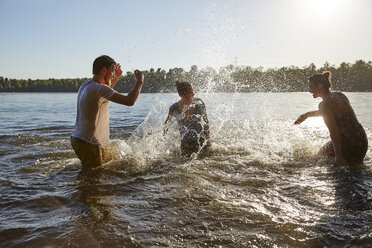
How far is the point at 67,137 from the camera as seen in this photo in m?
9.96

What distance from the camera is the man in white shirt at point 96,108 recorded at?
4.44 metres

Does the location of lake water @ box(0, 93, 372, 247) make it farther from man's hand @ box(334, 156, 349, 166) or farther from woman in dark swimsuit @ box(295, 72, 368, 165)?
woman in dark swimsuit @ box(295, 72, 368, 165)

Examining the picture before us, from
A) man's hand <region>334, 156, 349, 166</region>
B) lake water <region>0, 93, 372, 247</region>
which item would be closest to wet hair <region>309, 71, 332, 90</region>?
man's hand <region>334, 156, 349, 166</region>

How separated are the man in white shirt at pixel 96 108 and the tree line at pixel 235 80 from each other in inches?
40.0

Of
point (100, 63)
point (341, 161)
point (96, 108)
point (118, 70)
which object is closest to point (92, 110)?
point (96, 108)

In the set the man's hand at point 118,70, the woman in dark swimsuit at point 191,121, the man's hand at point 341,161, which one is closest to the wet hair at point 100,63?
the man's hand at point 118,70

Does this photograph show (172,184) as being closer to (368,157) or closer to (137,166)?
(137,166)

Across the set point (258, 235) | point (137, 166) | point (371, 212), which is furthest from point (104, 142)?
point (371, 212)

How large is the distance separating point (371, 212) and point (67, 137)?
9498mm

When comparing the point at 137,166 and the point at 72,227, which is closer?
the point at 72,227

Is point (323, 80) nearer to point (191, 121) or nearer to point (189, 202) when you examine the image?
point (191, 121)

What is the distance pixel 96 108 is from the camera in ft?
14.9

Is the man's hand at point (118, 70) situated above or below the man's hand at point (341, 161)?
above

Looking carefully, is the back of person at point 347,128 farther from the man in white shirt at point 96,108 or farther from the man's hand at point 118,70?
the man's hand at point 118,70
